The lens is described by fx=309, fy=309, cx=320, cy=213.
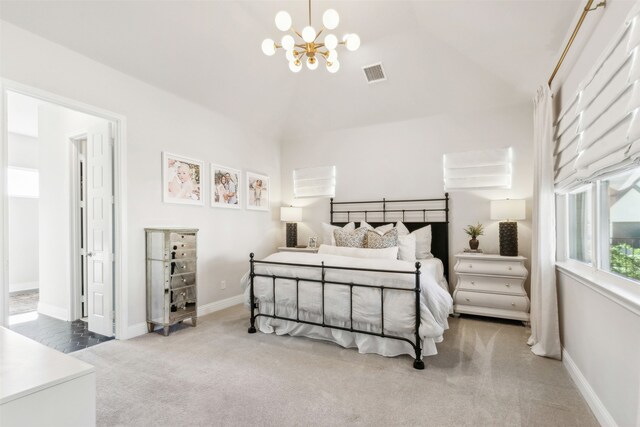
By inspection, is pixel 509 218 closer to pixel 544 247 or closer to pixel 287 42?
pixel 544 247

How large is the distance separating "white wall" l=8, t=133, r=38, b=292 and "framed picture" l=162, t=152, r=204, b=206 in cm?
422

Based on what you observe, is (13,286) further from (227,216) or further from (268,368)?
(268,368)

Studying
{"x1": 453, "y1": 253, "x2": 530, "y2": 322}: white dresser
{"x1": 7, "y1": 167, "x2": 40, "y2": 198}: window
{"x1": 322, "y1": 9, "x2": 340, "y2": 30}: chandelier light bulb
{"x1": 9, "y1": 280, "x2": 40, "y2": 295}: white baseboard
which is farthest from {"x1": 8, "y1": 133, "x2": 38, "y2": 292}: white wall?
{"x1": 453, "y1": 253, "x2": 530, "y2": 322}: white dresser

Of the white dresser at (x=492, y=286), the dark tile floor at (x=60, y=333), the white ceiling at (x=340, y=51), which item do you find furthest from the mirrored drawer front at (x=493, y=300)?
the dark tile floor at (x=60, y=333)

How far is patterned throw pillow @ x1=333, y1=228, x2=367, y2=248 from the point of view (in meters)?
4.42

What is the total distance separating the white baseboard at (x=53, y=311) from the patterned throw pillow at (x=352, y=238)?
12.3 ft

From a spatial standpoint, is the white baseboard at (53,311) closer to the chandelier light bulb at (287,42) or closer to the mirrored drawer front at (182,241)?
the mirrored drawer front at (182,241)

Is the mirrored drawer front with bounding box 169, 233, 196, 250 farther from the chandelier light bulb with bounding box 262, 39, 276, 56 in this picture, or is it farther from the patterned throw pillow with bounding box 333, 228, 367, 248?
the chandelier light bulb with bounding box 262, 39, 276, 56

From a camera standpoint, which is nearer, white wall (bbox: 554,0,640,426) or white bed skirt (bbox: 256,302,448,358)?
white wall (bbox: 554,0,640,426)

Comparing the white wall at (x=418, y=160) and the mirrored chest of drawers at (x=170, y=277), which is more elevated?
the white wall at (x=418, y=160)

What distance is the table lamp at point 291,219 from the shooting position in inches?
221

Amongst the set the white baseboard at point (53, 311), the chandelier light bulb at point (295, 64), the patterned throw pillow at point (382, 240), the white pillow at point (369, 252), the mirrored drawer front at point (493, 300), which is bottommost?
the white baseboard at point (53, 311)

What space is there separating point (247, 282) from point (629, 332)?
3251 millimetres

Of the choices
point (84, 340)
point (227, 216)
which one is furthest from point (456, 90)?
point (84, 340)
